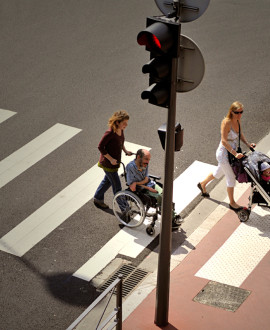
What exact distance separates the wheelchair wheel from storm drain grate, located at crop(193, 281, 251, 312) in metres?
1.75

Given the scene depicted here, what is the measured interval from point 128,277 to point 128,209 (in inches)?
53.3

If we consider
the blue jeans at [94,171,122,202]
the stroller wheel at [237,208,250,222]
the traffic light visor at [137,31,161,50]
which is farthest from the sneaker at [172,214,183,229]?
the traffic light visor at [137,31,161,50]

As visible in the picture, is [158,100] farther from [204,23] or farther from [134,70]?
[204,23]

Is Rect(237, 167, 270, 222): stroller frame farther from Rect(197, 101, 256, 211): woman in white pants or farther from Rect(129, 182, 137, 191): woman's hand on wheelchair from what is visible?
Rect(129, 182, 137, 191): woman's hand on wheelchair

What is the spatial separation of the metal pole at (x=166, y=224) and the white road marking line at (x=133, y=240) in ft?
5.45

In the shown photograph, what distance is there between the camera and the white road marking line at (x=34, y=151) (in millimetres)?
13797

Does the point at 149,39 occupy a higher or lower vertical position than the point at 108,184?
higher

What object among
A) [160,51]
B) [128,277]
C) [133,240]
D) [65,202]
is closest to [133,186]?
[133,240]

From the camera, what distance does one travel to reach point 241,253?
37.6ft

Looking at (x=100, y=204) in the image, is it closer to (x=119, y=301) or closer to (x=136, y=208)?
(x=136, y=208)

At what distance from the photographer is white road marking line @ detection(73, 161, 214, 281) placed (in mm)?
11289

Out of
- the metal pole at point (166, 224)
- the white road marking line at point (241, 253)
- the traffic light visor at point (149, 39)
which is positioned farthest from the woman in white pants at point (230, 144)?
the traffic light visor at point (149, 39)

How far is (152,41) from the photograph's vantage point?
802 cm

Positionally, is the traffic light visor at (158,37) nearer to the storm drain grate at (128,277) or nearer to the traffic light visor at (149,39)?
the traffic light visor at (149,39)
